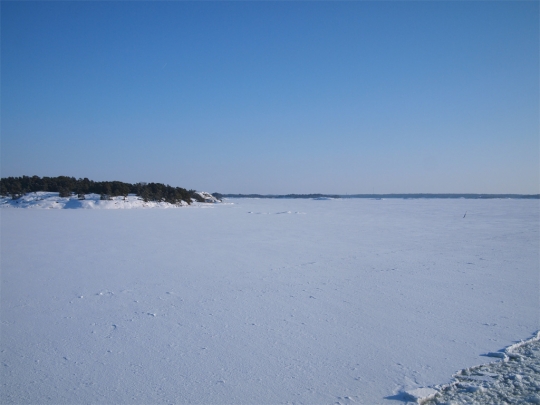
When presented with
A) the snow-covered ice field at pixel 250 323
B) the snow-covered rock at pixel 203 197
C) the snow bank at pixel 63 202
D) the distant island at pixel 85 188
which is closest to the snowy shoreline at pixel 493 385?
the snow-covered ice field at pixel 250 323

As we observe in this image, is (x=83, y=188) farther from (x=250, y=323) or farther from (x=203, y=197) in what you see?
(x=250, y=323)

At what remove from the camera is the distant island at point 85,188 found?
24.4m

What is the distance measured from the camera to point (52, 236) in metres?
9.56

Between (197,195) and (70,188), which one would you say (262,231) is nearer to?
(70,188)

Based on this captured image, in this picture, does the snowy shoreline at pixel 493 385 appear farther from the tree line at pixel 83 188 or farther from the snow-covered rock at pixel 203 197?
the snow-covered rock at pixel 203 197

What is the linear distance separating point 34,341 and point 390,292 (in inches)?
159

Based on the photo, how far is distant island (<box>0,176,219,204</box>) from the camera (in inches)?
961

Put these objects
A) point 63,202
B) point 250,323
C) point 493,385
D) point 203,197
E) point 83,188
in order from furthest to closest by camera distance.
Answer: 1. point 203,197
2. point 83,188
3. point 63,202
4. point 250,323
5. point 493,385

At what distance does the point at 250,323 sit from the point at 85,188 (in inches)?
1020

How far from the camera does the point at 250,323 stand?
370 centimetres

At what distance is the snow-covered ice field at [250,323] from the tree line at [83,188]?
19439mm

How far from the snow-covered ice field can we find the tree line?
19439mm

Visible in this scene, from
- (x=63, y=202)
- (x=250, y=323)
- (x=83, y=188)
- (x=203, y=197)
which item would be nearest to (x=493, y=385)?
(x=250, y=323)

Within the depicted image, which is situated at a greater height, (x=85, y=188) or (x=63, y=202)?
(x=85, y=188)
